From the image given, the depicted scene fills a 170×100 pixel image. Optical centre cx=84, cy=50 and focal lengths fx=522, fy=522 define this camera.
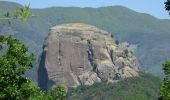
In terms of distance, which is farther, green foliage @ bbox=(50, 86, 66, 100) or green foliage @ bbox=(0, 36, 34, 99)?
green foliage @ bbox=(50, 86, 66, 100)

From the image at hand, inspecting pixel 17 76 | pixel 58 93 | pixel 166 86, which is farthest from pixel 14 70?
pixel 166 86

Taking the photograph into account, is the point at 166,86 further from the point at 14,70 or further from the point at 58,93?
the point at 14,70

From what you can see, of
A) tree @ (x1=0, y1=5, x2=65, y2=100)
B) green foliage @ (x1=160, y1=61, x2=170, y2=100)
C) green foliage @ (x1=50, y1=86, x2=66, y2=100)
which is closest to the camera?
tree @ (x1=0, y1=5, x2=65, y2=100)

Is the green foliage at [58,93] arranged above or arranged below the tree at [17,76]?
below

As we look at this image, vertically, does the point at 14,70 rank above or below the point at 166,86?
above

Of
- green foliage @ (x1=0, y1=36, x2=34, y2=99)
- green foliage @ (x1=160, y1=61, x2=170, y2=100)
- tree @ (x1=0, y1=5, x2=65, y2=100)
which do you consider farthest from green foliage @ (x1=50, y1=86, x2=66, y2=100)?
green foliage @ (x1=160, y1=61, x2=170, y2=100)

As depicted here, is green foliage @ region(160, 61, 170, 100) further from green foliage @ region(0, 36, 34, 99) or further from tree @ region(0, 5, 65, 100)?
green foliage @ region(0, 36, 34, 99)

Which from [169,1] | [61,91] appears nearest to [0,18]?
[169,1]

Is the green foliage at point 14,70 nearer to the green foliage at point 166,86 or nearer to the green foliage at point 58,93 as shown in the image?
the green foliage at point 58,93

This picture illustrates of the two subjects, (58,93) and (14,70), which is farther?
(58,93)

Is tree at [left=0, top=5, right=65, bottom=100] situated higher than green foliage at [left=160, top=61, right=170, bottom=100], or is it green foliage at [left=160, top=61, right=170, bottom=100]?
tree at [left=0, top=5, right=65, bottom=100]

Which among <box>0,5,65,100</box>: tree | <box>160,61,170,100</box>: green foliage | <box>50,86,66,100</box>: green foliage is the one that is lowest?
<box>160,61,170,100</box>: green foliage

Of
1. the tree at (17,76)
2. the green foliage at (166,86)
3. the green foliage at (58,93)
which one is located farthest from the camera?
the green foliage at (166,86)

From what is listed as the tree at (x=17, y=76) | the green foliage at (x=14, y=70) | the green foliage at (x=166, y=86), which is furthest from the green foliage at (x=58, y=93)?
the green foliage at (x=166, y=86)
